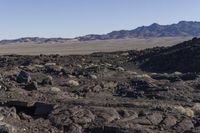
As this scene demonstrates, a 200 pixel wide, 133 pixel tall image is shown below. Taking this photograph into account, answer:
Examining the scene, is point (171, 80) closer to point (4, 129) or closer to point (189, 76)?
point (189, 76)

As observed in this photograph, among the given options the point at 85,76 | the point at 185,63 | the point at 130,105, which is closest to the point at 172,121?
the point at 130,105

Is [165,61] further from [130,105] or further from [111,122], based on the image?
[111,122]

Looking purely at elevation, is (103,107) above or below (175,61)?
above

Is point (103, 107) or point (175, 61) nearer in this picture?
point (103, 107)

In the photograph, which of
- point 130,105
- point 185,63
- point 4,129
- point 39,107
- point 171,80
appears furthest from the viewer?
point 185,63

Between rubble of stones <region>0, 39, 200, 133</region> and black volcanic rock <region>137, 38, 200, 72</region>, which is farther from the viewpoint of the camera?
black volcanic rock <region>137, 38, 200, 72</region>

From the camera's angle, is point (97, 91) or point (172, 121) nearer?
point (172, 121)

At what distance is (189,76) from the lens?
4384 cm

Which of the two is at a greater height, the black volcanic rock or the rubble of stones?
the rubble of stones

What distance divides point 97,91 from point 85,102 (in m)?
7.76

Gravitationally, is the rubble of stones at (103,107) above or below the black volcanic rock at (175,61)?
above

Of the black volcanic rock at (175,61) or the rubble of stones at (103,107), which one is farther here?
the black volcanic rock at (175,61)

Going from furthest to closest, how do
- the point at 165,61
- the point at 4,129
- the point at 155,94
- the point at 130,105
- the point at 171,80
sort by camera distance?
the point at 165,61
the point at 171,80
the point at 155,94
the point at 130,105
the point at 4,129

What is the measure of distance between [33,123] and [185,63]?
1716 inches
